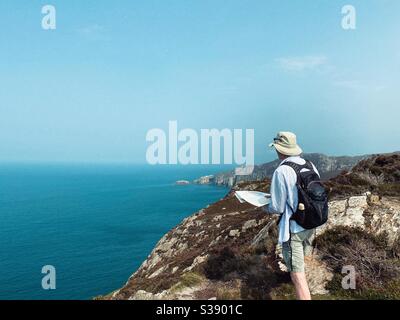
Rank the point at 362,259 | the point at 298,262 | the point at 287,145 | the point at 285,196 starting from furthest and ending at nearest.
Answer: the point at 362,259, the point at 287,145, the point at 298,262, the point at 285,196

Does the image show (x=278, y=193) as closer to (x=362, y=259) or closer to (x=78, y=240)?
(x=362, y=259)

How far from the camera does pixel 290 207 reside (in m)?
7.02

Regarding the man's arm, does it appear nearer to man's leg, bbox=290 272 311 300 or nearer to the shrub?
man's leg, bbox=290 272 311 300

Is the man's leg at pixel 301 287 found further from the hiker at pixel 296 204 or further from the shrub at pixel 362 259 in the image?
the shrub at pixel 362 259

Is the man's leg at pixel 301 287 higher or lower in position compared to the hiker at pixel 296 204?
lower

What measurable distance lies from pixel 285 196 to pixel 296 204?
0.27 metres

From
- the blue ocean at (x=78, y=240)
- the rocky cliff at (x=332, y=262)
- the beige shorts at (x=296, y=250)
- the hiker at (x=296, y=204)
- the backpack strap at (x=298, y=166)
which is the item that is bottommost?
the blue ocean at (x=78, y=240)

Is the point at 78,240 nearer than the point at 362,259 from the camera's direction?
No

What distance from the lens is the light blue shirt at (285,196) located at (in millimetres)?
6902

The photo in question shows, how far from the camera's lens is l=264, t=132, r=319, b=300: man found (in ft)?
22.7

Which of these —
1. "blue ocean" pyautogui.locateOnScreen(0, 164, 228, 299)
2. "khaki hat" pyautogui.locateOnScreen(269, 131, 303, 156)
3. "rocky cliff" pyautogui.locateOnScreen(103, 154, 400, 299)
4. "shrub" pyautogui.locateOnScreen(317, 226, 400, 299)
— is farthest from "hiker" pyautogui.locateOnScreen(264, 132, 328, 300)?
"blue ocean" pyautogui.locateOnScreen(0, 164, 228, 299)

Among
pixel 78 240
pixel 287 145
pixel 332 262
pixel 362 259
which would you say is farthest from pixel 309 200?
pixel 78 240

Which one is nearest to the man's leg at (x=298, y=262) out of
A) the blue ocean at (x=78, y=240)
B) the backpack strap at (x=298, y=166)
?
the backpack strap at (x=298, y=166)
